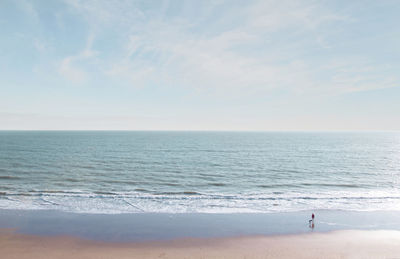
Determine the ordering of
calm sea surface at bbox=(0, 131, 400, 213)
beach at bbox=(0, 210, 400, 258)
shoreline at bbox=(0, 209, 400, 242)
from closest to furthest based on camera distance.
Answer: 1. beach at bbox=(0, 210, 400, 258)
2. shoreline at bbox=(0, 209, 400, 242)
3. calm sea surface at bbox=(0, 131, 400, 213)

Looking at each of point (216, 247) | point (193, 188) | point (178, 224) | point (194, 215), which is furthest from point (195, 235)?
point (193, 188)

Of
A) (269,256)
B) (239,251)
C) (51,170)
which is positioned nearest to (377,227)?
(269,256)

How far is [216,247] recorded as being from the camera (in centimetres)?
1599

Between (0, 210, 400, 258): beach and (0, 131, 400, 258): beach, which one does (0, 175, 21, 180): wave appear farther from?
(0, 210, 400, 258): beach

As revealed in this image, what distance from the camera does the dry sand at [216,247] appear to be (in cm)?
1489

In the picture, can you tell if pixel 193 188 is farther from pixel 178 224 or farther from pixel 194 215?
pixel 178 224

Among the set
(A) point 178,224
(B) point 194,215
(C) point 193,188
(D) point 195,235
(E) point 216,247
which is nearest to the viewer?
(E) point 216,247

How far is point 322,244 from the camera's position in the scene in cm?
1666

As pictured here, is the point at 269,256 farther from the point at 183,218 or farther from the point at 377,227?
the point at 377,227

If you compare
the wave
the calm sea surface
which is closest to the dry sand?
the calm sea surface

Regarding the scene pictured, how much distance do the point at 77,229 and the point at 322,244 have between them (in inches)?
686

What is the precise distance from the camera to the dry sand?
48.9ft

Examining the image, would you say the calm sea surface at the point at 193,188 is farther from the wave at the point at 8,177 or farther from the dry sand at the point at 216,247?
the dry sand at the point at 216,247

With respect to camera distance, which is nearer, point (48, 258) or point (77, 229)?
point (48, 258)
